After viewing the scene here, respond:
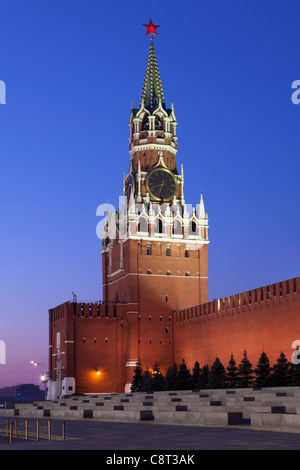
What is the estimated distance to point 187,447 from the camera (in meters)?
13.3

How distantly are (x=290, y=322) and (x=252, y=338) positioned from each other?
169 inches

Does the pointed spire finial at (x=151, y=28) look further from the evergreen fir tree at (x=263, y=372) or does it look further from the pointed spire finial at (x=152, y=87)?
the evergreen fir tree at (x=263, y=372)

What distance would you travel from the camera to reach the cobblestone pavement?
13.3 meters

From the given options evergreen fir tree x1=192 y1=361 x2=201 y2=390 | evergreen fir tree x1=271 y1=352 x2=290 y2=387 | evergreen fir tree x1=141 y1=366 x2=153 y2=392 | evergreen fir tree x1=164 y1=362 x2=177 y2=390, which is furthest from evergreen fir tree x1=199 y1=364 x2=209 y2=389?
evergreen fir tree x1=271 y1=352 x2=290 y2=387

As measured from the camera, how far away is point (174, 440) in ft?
48.9

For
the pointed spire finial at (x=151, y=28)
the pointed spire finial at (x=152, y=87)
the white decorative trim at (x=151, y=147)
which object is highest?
the pointed spire finial at (x=151, y=28)

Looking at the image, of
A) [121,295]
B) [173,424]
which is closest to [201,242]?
[121,295]

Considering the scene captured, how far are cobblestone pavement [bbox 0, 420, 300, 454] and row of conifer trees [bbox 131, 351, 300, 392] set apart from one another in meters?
16.3

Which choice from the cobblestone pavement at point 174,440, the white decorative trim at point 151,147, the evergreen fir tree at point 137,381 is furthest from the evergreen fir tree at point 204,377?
the cobblestone pavement at point 174,440

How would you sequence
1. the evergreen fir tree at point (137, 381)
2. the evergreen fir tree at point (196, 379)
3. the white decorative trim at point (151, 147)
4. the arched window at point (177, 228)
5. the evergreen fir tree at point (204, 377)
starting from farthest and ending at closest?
the white decorative trim at point (151, 147) → the arched window at point (177, 228) → the evergreen fir tree at point (137, 381) → the evergreen fir tree at point (196, 379) → the evergreen fir tree at point (204, 377)

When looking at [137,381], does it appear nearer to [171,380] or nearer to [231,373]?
[171,380]

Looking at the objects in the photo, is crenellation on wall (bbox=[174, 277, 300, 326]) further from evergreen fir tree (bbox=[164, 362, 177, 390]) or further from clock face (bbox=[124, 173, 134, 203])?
clock face (bbox=[124, 173, 134, 203])

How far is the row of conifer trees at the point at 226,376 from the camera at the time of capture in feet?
113
